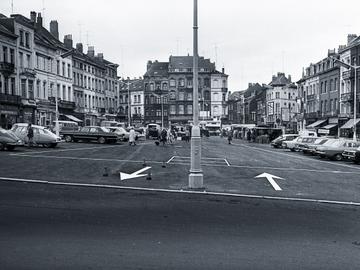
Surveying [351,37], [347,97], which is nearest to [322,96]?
[351,37]

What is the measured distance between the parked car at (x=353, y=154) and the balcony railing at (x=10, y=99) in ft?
117

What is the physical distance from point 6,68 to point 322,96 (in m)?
48.7

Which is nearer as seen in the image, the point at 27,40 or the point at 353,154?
the point at 353,154

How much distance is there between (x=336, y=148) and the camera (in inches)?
1281

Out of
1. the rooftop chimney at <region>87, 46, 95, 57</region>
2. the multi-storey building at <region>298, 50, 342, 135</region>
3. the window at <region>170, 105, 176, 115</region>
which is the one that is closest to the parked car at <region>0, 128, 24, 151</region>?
the multi-storey building at <region>298, 50, 342, 135</region>

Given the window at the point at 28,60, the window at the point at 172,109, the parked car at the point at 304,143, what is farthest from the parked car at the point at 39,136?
the window at the point at 172,109

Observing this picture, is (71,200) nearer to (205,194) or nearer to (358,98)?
(205,194)

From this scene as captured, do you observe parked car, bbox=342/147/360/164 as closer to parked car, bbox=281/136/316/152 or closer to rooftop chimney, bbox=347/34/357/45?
parked car, bbox=281/136/316/152

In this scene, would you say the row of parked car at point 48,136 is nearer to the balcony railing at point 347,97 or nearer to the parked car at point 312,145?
the parked car at point 312,145

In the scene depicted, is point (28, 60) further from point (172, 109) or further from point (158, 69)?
point (158, 69)

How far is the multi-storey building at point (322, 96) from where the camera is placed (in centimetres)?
6900

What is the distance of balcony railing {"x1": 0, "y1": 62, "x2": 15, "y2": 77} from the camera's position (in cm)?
5082

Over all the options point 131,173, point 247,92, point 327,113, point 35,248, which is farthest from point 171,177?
point 247,92

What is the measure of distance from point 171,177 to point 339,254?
38.8 feet
